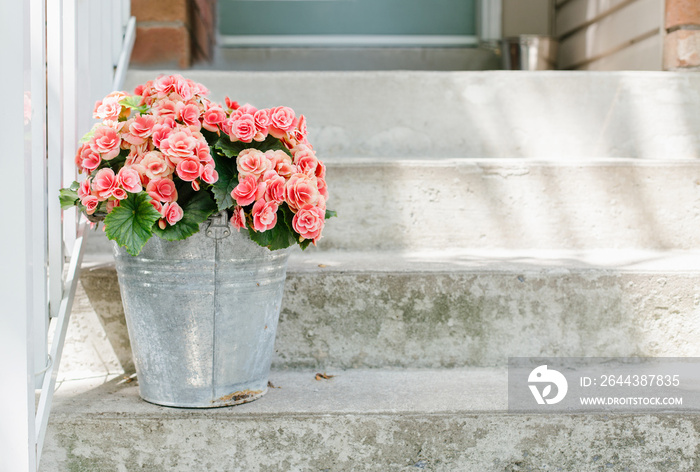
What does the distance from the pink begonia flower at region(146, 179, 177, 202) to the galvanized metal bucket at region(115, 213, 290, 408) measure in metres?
0.09

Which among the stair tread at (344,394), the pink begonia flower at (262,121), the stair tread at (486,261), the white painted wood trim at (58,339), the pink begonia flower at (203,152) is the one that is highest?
the pink begonia flower at (262,121)

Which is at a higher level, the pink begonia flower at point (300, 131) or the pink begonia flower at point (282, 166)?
the pink begonia flower at point (300, 131)

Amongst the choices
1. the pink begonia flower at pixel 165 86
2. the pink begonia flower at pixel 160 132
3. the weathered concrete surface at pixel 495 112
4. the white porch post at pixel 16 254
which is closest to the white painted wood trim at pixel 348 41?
the weathered concrete surface at pixel 495 112

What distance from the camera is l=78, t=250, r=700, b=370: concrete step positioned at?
1.35 metres

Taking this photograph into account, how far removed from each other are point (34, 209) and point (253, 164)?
35 cm

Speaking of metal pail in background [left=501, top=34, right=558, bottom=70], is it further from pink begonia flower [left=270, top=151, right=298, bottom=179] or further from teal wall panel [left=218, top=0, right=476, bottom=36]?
pink begonia flower [left=270, top=151, right=298, bottom=179]

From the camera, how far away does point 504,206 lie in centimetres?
167

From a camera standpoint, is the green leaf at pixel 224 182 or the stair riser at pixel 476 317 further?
the stair riser at pixel 476 317

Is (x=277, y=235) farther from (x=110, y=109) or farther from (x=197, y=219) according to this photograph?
(x=110, y=109)

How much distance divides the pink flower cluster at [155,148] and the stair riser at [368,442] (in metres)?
0.38

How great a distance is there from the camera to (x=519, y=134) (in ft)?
6.45

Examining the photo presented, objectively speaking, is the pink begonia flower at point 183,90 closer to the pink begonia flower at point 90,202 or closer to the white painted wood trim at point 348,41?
the pink begonia flower at point 90,202

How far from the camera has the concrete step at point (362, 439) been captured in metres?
1.11

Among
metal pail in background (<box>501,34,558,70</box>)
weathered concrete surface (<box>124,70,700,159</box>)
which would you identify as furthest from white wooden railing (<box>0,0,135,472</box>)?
metal pail in background (<box>501,34,558,70</box>)
